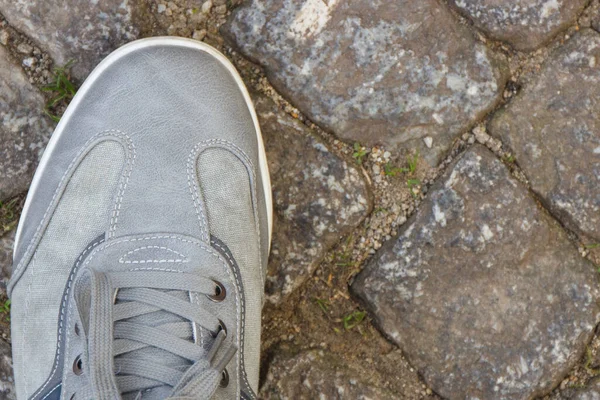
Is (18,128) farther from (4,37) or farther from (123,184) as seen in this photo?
(123,184)

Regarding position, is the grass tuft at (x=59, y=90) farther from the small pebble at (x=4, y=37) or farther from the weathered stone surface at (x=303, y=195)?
the weathered stone surface at (x=303, y=195)

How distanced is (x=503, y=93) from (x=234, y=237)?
95cm

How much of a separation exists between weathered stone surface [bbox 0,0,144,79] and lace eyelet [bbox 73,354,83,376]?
0.89 metres

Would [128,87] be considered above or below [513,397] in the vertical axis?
above

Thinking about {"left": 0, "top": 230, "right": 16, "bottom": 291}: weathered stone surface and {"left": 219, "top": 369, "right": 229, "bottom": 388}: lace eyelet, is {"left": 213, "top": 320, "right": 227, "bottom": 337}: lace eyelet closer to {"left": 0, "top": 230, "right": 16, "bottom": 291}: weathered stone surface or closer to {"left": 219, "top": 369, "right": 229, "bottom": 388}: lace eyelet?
{"left": 219, "top": 369, "right": 229, "bottom": 388}: lace eyelet

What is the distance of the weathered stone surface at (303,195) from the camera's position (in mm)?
2125

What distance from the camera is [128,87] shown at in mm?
1981

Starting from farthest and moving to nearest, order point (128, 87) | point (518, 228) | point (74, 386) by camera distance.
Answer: point (518, 228) < point (128, 87) < point (74, 386)

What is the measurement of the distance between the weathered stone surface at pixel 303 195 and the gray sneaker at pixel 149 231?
10cm

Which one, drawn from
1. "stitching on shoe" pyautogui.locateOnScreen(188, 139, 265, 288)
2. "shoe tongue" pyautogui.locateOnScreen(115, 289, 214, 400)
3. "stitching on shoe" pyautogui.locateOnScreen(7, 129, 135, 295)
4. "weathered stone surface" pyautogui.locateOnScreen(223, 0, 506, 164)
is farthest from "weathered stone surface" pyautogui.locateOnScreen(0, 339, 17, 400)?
"weathered stone surface" pyautogui.locateOnScreen(223, 0, 506, 164)

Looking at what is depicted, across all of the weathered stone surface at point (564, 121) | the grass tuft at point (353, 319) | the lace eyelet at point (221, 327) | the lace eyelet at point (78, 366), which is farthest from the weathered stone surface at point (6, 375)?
the weathered stone surface at point (564, 121)

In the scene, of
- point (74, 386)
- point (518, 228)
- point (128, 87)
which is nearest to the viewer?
point (74, 386)

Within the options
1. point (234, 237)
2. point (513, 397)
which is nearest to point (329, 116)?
point (234, 237)

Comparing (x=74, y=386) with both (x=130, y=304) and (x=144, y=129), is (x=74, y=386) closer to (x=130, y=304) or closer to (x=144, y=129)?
(x=130, y=304)
